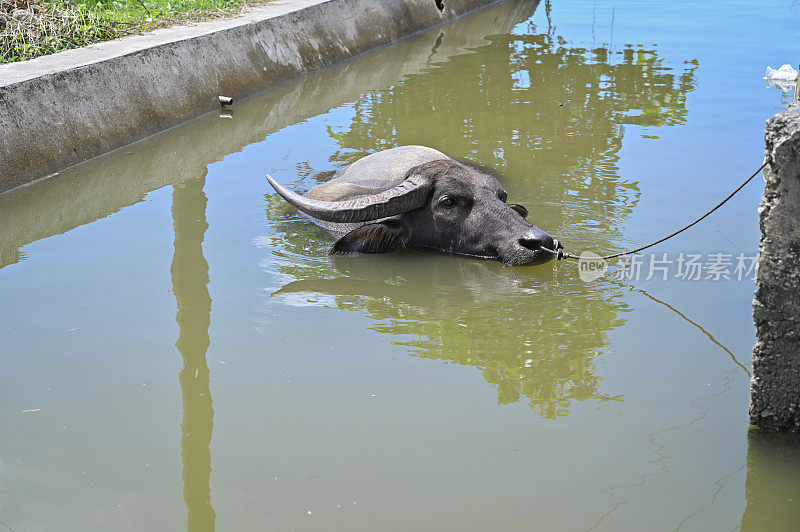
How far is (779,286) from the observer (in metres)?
3.18

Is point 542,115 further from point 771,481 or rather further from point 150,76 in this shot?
point 771,481

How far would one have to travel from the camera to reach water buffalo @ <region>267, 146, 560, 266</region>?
212 inches

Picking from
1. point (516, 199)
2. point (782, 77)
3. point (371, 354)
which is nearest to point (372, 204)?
point (516, 199)

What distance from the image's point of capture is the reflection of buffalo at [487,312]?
399cm

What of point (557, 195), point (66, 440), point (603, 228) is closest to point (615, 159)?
point (557, 195)

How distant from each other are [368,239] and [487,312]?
120cm

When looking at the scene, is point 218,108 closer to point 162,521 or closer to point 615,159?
point 615,159

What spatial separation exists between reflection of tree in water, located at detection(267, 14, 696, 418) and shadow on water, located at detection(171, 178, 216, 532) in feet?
1.66

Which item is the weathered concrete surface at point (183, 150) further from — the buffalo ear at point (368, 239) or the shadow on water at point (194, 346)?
the buffalo ear at point (368, 239)

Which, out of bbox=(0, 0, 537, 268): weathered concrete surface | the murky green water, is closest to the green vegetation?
bbox=(0, 0, 537, 268): weathered concrete surface

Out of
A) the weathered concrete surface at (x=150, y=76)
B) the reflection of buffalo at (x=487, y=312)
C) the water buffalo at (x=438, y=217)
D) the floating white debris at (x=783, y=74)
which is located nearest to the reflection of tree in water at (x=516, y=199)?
the reflection of buffalo at (x=487, y=312)

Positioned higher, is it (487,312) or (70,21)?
(70,21)

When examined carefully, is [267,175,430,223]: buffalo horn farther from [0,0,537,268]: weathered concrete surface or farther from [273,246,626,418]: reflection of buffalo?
[0,0,537,268]: weathered concrete surface

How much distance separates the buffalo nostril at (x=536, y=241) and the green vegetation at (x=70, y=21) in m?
5.32
